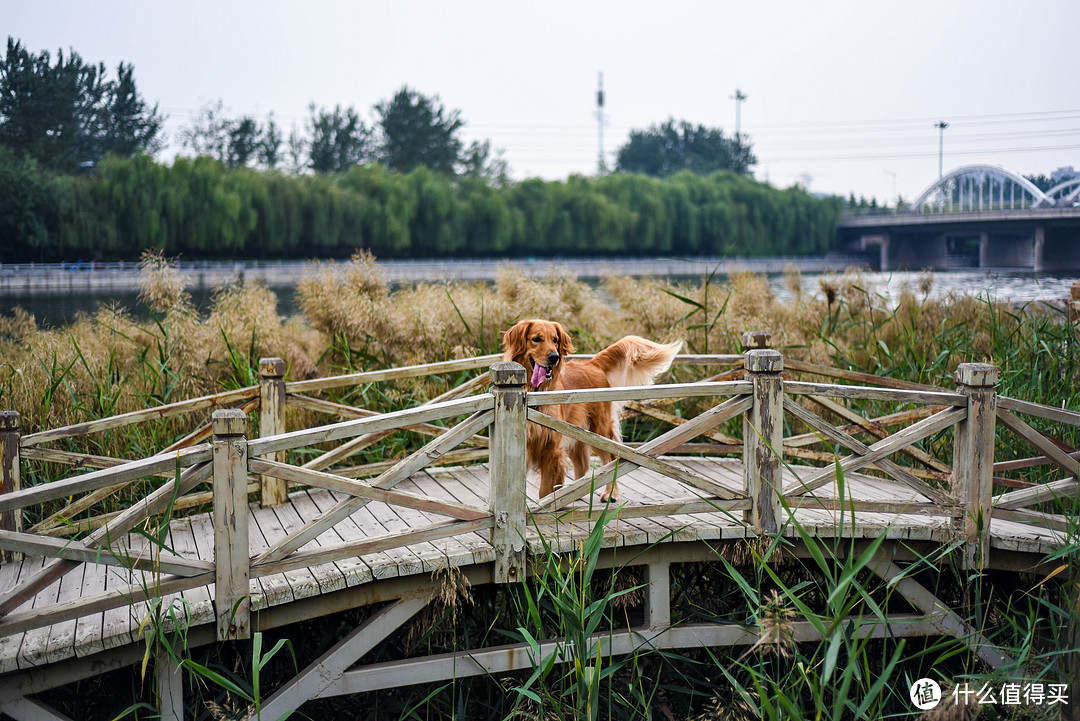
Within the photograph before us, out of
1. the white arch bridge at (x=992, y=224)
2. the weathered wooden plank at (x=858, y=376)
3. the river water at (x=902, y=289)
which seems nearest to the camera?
the weathered wooden plank at (x=858, y=376)

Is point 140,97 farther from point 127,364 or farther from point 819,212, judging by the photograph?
point 819,212

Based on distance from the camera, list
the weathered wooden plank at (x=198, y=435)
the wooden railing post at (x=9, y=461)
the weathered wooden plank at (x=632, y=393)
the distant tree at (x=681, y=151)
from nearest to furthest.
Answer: the weathered wooden plank at (x=632, y=393), the wooden railing post at (x=9, y=461), the weathered wooden plank at (x=198, y=435), the distant tree at (x=681, y=151)

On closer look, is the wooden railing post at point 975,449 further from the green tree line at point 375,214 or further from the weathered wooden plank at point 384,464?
the green tree line at point 375,214

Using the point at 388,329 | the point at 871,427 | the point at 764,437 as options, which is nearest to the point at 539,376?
the point at 764,437

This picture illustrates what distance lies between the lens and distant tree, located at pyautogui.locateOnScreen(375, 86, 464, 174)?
36.6 m

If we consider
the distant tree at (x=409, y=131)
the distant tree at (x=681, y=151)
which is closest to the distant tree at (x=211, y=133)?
the distant tree at (x=409, y=131)

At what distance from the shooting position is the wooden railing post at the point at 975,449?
3514 mm

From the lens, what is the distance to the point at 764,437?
3.38 m

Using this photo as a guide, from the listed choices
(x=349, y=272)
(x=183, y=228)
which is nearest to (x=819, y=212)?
(x=183, y=228)

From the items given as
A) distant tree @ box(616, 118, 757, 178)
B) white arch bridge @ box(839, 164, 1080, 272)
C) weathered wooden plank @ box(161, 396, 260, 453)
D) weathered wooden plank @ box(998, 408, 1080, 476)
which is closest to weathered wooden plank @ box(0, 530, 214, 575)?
weathered wooden plank @ box(161, 396, 260, 453)

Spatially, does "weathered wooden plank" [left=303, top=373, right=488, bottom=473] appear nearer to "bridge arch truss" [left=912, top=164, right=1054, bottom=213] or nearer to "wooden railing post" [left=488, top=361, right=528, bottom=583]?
"wooden railing post" [left=488, top=361, right=528, bottom=583]

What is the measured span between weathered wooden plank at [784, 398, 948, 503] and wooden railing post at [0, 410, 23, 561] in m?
3.39

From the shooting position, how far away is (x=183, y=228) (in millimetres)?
18266

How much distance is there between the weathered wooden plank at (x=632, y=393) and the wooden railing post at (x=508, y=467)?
9 centimetres
